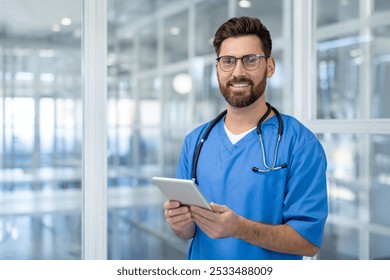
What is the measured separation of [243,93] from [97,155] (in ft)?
2.70

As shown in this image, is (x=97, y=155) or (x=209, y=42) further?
(x=209, y=42)

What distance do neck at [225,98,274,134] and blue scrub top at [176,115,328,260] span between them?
0.09 feet

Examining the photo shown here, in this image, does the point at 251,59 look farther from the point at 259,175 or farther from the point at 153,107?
the point at 153,107

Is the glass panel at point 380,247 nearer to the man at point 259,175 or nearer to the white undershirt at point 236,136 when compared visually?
the man at point 259,175

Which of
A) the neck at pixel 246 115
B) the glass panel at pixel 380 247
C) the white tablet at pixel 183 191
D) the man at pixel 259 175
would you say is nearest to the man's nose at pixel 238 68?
the man at pixel 259 175

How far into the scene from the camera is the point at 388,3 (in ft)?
5.99

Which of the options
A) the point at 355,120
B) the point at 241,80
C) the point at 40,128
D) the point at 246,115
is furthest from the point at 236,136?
the point at 40,128

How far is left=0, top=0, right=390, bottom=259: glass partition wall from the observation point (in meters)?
1.91

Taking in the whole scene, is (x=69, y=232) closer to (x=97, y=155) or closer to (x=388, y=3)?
(x=97, y=155)

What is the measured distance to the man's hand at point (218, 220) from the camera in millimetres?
1236

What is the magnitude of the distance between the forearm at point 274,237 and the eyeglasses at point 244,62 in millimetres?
414

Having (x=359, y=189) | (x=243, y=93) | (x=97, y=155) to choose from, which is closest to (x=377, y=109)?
(x=359, y=189)

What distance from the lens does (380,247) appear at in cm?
188

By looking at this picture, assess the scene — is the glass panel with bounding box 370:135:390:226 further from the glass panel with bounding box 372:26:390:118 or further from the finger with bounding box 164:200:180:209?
the finger with bounding box 164:200:180:209
